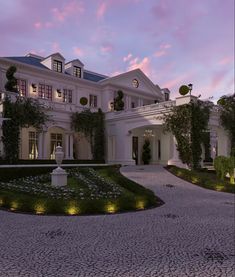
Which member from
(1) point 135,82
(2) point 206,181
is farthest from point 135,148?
(2) point 206,181

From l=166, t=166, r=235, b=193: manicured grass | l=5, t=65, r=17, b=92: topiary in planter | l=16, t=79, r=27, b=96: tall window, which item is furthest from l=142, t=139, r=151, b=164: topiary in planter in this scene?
l=5, t=65, r=17, b=92: topiary in planter

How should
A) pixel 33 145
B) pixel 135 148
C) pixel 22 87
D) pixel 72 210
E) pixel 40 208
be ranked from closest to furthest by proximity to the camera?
pixel 72 210, pixel 40 208, pixel 33 145, pixel 22 87, pixel 135 148

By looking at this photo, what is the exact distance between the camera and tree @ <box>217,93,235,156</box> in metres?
28.3

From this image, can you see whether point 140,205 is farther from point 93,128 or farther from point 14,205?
point 93,128

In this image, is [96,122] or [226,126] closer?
[226,126]

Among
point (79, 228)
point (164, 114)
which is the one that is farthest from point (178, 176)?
point (79, 228)

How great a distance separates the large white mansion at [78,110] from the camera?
28980mm

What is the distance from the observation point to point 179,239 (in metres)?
7.36

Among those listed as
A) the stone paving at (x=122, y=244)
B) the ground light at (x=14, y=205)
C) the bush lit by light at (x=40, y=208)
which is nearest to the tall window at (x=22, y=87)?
the ground light at (x=14, y=205)

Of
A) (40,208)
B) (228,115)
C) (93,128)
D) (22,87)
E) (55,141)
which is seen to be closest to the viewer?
(40,208)

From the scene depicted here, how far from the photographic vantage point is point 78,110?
32094 mm

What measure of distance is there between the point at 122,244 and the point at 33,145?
2505cm

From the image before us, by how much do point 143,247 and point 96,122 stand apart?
995 inches

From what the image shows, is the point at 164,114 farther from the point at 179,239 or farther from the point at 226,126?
the point at 179,239
